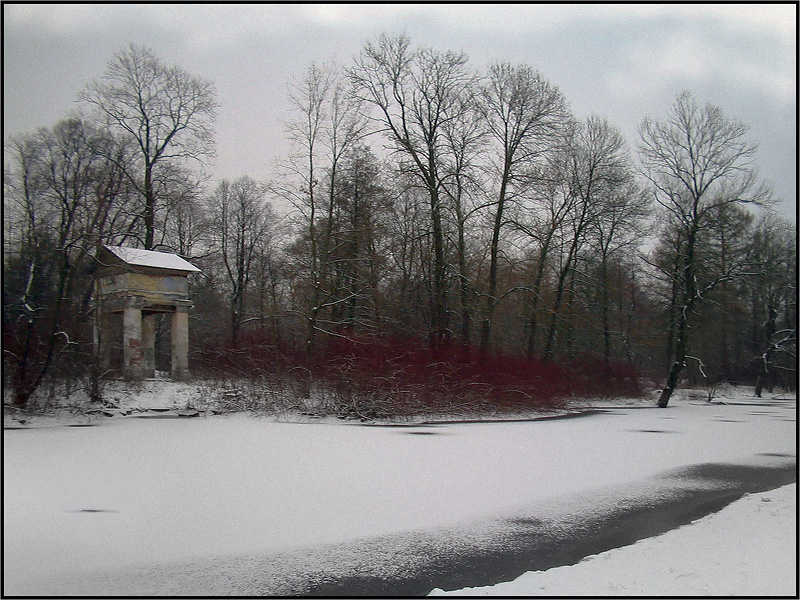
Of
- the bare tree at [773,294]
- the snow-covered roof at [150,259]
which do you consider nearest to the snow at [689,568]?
the snow-covered roof at [150,259]

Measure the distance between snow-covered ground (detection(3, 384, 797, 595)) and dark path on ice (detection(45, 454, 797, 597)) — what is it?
0.32 ft

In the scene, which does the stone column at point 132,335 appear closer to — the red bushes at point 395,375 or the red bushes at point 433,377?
the red bushes at point 395,375

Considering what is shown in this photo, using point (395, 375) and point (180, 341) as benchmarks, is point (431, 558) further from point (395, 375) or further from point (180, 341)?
point (180, 341)

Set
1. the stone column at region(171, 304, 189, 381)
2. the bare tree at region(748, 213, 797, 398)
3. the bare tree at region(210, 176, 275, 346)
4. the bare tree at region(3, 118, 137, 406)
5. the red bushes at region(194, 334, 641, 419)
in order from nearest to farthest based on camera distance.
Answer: the bare tree at region(3, 118, 137, 406)
the red bushes at region(194, 334, 641, 419)
the stone column at region(171, 304, 189, 381)
the bare tree at region(748, 213, 797, 398)
the bare tree at region(210, 176, 275, 346)

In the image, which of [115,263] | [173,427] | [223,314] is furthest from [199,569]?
[223,314]

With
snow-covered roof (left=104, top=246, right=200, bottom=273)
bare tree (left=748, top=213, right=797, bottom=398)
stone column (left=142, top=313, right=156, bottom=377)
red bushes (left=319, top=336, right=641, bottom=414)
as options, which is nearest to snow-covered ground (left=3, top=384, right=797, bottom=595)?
red bushes (left=319, top=336, right=641, bottom=414)

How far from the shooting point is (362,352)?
1972cm

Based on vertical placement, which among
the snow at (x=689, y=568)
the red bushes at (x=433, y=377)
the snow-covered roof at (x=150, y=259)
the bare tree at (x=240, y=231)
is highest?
the bare tree at (x=240, y=231)

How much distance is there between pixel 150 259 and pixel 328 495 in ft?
59.4

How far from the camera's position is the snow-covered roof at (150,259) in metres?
22.2

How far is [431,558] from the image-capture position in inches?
245

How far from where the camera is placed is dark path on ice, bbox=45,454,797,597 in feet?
17.5

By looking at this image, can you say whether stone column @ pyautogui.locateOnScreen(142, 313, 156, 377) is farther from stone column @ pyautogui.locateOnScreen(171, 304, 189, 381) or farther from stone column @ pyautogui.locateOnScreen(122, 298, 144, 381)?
stone column @ pyautogui.locateOnScreen(122, 298, 144, 381)

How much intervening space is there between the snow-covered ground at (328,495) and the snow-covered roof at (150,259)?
7.69m
